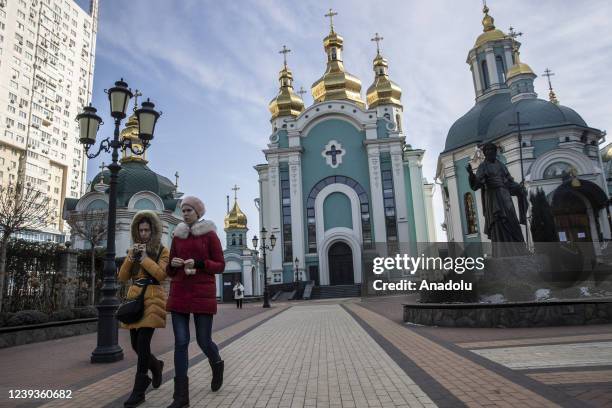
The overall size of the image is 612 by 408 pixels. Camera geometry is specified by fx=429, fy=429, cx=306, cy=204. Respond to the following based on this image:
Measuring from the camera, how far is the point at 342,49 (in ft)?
154

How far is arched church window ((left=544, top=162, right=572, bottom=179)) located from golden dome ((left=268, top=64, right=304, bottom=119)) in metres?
23.5

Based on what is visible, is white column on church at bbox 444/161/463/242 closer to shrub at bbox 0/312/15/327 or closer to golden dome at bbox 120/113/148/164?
golden dome at bbox 120/113/148/164

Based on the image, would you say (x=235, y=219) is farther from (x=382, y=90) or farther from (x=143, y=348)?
(x=143, y=348)

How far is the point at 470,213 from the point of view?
3300 cm

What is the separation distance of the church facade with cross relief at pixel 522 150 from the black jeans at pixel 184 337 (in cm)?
2150

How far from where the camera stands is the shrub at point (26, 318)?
10.2 meters

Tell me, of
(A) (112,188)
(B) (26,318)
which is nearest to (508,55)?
(A) (112,188)

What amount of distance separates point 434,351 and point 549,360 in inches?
62.1

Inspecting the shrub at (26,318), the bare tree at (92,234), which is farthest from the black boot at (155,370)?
the bare tree at (92,234)

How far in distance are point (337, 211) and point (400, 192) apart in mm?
5457

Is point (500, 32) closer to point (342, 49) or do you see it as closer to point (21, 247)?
point (342, 49)

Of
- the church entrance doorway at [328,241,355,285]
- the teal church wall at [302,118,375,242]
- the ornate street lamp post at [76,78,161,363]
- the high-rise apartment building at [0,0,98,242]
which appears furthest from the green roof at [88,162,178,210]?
the ornate street lamp post at [76,78,161,363]

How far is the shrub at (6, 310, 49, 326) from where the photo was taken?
1019 cm

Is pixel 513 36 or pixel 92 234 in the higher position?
pixel 513 36
